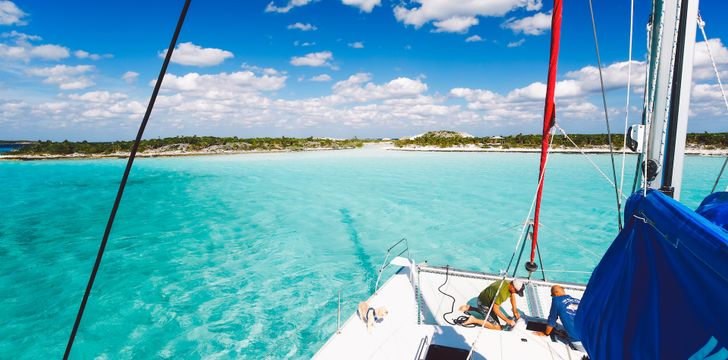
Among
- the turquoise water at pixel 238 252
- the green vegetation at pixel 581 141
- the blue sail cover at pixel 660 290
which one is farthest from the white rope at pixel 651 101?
the green vegetation at pixel 581 141

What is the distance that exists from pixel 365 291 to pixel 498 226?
954 centimetres

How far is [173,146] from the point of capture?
76.8 metres

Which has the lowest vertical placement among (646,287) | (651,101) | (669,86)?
(646,287)

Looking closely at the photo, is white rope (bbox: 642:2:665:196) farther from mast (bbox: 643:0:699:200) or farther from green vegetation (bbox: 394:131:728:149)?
green vegetation (bbox: 394:131:728:149)

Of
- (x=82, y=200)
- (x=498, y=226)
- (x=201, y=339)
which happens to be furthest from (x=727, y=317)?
(x=82, y=200)

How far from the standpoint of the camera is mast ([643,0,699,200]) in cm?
317

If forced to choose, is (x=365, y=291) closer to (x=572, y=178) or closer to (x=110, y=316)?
(x=110, y=316)

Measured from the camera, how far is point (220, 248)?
13922 mm

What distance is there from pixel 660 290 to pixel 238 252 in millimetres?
13509

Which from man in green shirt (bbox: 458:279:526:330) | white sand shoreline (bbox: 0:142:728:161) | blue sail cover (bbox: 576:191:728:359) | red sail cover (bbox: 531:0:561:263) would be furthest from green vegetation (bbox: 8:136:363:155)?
blue sail cover (bbox: 576:191:728:359)

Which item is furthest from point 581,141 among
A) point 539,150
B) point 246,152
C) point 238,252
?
point 238,252

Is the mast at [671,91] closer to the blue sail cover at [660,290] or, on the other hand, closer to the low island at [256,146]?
the blue sail cover at [660,290]

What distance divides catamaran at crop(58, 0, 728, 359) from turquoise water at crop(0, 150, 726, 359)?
9.38 feet

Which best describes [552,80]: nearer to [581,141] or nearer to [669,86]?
Result: [669,86]
